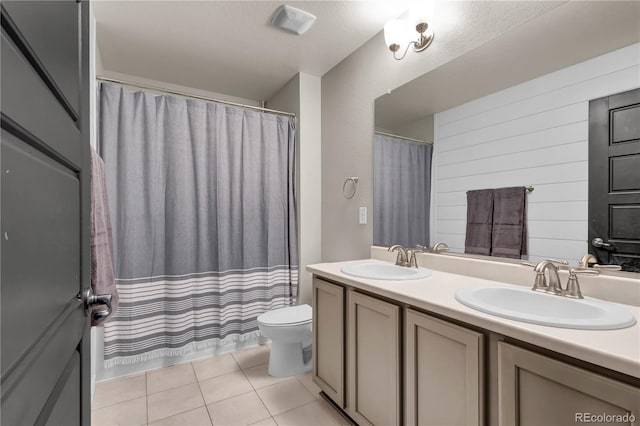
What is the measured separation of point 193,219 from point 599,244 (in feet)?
7.55

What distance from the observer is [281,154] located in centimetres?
262

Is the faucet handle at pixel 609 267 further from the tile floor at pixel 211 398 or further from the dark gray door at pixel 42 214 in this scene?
the dark gray door at pixel 42 214

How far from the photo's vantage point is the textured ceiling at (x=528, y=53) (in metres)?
1.09

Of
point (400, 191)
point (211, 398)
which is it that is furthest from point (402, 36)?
point (211, 398)

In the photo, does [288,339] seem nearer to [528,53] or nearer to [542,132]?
[542,132]

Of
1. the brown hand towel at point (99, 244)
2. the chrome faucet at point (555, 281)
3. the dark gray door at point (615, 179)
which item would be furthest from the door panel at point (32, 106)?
the dark gray door at point (615, 179)

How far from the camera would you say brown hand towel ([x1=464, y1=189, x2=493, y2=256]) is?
1.47 metres

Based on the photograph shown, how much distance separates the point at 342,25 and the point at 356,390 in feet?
7.12

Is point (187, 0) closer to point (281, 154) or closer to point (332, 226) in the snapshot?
point (281, 154)

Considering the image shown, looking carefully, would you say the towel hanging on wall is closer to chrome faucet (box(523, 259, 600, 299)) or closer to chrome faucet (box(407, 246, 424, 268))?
chrome faucet (box(523, 259, 600, 299))

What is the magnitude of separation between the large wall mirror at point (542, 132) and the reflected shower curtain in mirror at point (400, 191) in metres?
0.05

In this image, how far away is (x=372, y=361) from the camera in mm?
1386

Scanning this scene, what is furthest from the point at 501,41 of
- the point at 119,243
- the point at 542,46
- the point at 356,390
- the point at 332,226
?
the point at 119,243

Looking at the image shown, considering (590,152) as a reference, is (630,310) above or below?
below
